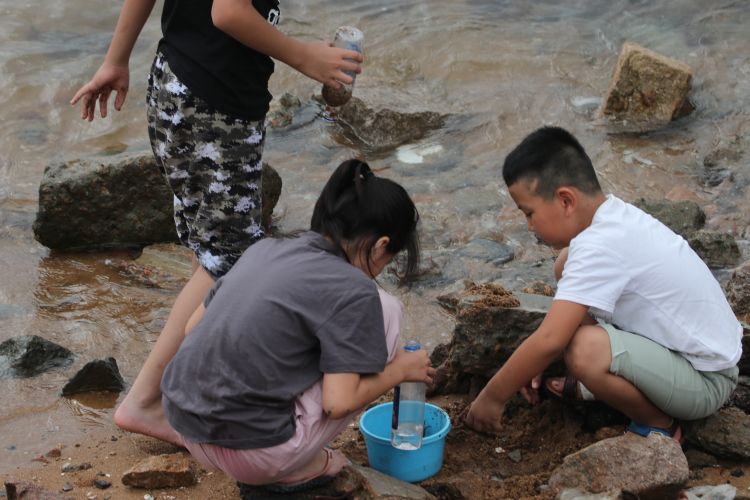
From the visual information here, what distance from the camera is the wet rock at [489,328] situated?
131 inches

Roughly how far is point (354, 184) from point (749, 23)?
263 inches

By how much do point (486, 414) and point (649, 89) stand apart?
14.3 feet

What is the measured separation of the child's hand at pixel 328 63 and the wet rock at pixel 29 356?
1.69m

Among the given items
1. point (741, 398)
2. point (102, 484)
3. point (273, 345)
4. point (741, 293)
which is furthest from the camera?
point (741, 293)

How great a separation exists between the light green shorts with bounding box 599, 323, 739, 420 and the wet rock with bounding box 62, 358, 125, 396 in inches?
72.8

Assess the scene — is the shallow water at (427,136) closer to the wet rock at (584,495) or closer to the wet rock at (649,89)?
the wet rock at (649,89)

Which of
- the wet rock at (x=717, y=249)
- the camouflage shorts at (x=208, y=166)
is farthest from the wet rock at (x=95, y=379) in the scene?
the wet rock at (x=717, y=249)

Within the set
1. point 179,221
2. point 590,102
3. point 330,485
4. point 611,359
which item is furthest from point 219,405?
point 590,102

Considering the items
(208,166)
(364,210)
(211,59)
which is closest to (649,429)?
(364,210)

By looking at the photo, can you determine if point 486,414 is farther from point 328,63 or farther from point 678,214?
point 678,214

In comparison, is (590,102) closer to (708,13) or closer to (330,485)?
(708,13)

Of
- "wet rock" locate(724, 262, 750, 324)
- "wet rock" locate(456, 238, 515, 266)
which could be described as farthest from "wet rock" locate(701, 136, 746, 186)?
"wet rock" locate(724, 262, 750, 324)

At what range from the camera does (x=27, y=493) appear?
263cm

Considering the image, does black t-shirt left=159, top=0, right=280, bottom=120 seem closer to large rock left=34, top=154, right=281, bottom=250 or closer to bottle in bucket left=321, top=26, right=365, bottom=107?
bottle in bucket left=321, top=26, right=365, bottom=107
